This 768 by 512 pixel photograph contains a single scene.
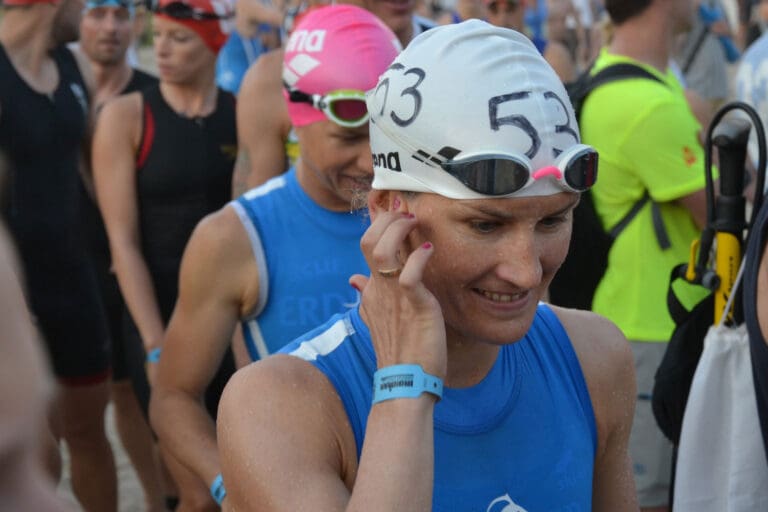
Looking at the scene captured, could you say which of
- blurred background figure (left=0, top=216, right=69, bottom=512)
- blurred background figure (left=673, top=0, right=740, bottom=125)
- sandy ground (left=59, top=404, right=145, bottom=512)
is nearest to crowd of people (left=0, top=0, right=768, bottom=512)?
blurred background figure (left=0, top=216, right=69, bottom=512)

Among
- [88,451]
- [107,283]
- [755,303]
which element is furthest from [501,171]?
[107,283]

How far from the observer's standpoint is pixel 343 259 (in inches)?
141

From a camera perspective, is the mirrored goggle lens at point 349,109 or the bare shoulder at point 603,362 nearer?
the bare shoulder at point 603,362

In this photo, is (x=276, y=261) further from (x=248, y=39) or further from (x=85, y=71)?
(x=248, y=39)

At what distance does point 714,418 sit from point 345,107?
1.41 m

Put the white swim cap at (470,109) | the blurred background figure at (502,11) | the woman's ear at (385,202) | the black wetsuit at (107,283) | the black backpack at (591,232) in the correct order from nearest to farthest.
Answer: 1. the white swim cap at (470,109)
2. the woman's ear at (385,202)
3. the black backpack at (591,232)
4. the black wetsuit at (107,283)
5. the blurred background figure at (502,11)

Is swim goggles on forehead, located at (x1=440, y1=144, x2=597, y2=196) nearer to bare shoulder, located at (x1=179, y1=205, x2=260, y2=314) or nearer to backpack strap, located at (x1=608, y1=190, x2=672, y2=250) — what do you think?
bare shoulder, located at (x1=179, y1=205, x2=260, y2=314)

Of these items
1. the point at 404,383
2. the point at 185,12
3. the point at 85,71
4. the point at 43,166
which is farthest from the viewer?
the point at 85,71

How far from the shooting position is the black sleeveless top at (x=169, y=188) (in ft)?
17.6

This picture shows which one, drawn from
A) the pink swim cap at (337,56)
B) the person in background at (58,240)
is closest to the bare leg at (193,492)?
the pink swim cap at (337,56)

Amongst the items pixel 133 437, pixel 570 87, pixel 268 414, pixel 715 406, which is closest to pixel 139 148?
pixel 133 437

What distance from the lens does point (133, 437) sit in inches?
239

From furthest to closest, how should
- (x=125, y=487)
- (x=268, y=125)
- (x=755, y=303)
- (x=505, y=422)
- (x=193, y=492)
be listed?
1. (x=125, y=487)
2. (x=268, y=125)
3. (x=193, y=492)
4. (x=755, y=303)
5. (x=505, y=422)

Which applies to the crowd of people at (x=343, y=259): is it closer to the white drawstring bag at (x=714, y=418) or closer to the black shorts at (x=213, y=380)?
the black shorts at (x=213, y=380)
